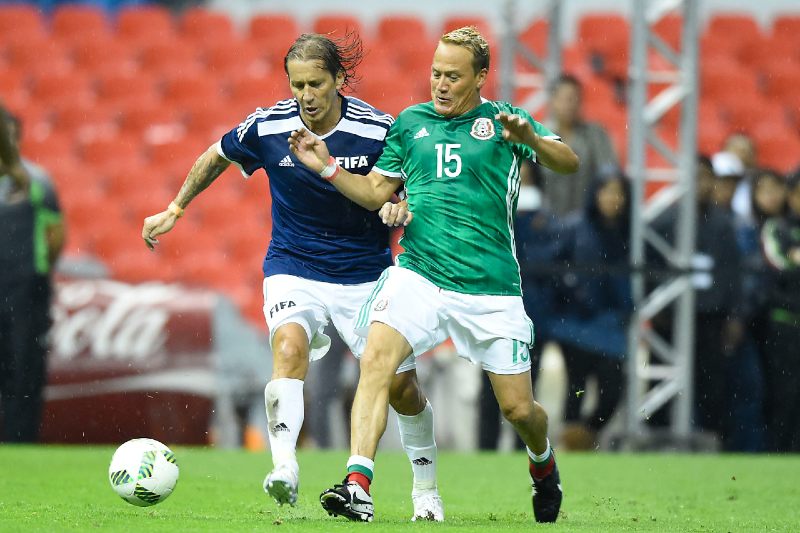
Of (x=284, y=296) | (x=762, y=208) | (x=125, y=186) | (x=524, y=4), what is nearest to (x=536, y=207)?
(x=762, y=208)

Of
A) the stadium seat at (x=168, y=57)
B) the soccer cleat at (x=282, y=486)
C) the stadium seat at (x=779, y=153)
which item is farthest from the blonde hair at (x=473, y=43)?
the stadium seat at (x=168, y=57)

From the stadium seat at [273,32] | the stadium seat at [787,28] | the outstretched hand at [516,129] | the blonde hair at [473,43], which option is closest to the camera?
the outstretched hand at [516,129]

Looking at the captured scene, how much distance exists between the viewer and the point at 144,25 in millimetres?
20109

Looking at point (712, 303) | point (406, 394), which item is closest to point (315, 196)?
point (406, 394)

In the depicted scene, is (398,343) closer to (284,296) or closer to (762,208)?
(284,296)

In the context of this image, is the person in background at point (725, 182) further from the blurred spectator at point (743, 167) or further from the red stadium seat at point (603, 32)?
the red stadium seat at point (603, 32)

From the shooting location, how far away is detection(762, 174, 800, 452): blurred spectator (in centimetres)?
1206

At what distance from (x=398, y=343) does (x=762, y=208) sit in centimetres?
687

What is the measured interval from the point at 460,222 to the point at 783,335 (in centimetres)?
621

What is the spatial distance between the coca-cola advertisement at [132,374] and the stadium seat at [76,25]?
850 cm

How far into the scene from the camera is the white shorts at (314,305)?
6.96 metres

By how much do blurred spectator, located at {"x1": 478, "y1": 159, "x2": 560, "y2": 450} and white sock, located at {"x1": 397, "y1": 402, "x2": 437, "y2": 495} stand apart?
4.71m

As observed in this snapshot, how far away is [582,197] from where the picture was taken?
40.7 ft

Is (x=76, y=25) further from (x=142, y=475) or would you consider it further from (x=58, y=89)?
(x=142, y=475)
